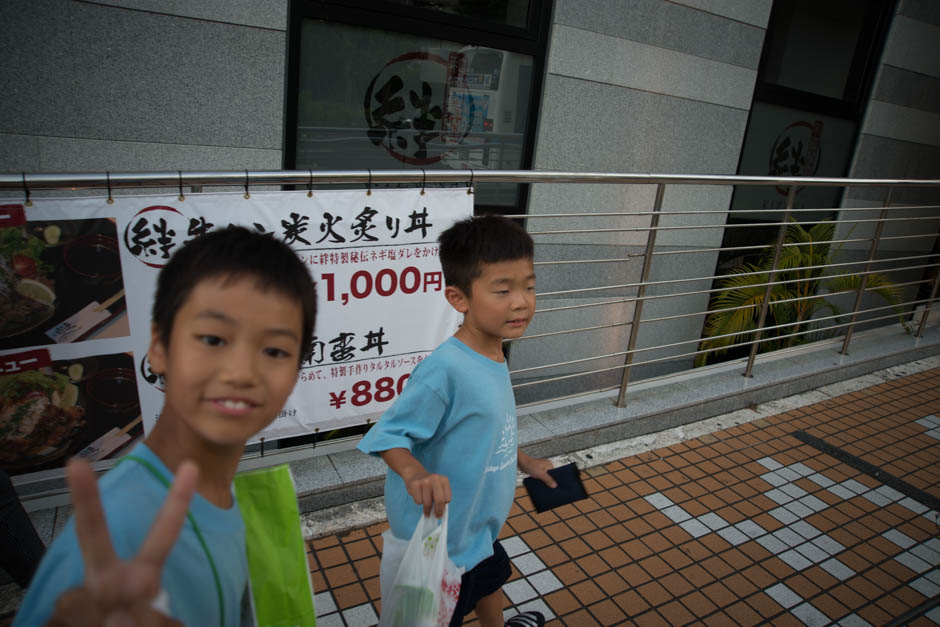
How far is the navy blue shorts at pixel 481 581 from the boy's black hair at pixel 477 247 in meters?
0.83

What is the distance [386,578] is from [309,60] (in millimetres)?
3168

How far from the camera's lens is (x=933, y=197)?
7.53m

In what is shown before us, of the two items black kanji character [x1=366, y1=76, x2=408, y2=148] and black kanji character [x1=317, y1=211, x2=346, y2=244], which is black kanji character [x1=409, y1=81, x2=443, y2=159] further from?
black kanji character [x1=317, y1=211, x2=346, y2=244]

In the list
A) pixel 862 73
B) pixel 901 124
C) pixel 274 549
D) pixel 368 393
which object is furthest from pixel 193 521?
pixel 901 124

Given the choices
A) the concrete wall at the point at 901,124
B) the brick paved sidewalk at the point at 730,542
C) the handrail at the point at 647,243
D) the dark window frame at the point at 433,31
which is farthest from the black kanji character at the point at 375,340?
the concrete wall at the point at 901,124

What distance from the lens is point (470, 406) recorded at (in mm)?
1643

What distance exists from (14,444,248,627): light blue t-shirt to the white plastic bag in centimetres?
42

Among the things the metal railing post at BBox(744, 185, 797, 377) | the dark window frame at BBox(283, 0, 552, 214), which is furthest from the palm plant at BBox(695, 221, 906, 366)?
the dark window frame at BBox(283, 0, 552, 214)

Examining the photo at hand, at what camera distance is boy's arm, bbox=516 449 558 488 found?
1.84m

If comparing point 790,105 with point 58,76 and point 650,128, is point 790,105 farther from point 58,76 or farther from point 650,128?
point 58,76

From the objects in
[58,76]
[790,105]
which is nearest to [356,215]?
[58,76]

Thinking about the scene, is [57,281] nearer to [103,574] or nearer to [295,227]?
[295,227]

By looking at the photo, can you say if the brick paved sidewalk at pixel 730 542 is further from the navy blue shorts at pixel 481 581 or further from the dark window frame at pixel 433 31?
the dark window frame at pixel 433 31

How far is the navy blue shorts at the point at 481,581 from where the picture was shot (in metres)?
1.83
